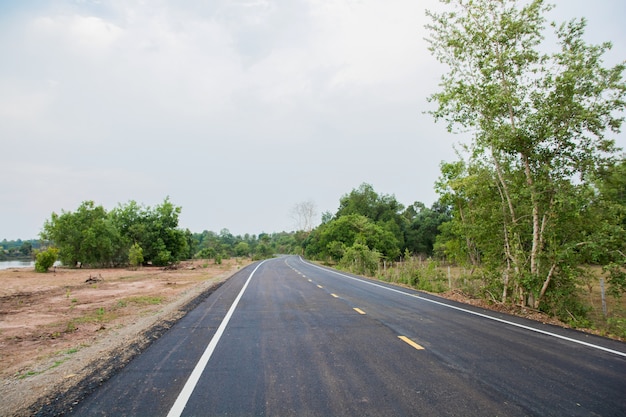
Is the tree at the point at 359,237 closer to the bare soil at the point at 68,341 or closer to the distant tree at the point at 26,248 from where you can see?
the bare soil at the point at 68,341

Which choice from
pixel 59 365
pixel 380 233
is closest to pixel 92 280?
pixel 59 365

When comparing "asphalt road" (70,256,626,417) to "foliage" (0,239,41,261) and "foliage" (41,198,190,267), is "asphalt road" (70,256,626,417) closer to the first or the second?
"foliage" (41,198,190,267)

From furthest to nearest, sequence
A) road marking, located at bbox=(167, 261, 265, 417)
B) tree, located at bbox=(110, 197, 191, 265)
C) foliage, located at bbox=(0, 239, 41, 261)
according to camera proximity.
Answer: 1. foliage, located at bbox=(0, 239, 41, 261)
2. tree, located at bbox=(110, 197, 191, 265)
3. road marking, located at bbox=(167, 261, 265, 417)

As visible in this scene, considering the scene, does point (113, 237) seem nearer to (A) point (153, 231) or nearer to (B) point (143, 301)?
(A) point (153, 231)

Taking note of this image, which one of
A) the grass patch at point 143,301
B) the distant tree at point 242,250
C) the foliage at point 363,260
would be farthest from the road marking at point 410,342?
the distant tree at point 242,250

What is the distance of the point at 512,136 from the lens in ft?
37.9

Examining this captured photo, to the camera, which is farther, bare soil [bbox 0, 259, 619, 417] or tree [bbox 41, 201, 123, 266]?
tree [bbox 41, 201, 123, 266]

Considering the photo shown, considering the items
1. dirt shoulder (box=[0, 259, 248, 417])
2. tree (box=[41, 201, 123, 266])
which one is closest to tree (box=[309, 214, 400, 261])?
tree (box=[41, 201, 123, 266])

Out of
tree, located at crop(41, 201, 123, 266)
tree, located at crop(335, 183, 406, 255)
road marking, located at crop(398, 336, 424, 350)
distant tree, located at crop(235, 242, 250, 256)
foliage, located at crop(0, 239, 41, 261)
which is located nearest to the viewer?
road marking, located at crop(398, 336, 424, 350)

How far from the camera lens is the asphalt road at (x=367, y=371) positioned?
400 centimetres

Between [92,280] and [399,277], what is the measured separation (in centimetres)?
2140

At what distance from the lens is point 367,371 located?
17.1ft

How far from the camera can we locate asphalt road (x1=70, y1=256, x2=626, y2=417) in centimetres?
400

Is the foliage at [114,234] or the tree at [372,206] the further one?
the tree at [372,206]
